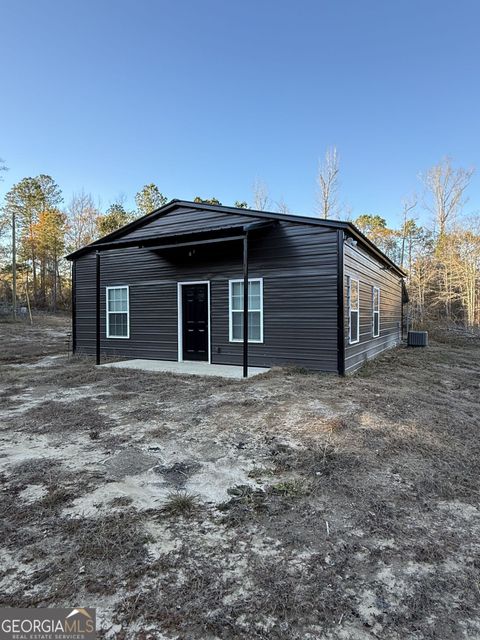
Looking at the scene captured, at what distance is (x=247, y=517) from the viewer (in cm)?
232

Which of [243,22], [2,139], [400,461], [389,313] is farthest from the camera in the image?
[2,139]

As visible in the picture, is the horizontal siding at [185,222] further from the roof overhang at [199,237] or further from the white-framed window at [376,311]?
the white-framed window at [376,311]

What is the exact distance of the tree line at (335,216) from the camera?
73.7 feet

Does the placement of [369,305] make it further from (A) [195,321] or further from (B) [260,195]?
(B) [260,195]

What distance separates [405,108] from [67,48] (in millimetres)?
13938

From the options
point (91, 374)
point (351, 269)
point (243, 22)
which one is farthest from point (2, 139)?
point (351, 269)

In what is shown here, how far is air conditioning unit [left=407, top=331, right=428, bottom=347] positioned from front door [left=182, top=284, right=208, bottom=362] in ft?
34.9

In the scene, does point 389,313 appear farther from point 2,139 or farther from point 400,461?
point 2,139

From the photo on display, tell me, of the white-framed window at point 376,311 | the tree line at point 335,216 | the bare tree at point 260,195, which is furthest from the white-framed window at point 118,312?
the bare tree at point 260,195

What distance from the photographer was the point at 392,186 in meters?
25.2

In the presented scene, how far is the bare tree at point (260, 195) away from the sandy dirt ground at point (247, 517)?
21.9m

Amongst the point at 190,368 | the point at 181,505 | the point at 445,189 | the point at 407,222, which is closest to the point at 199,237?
the point at 190,368

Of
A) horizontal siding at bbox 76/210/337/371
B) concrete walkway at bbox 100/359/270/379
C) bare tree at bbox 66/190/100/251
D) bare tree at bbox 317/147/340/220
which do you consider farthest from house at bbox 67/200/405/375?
bare tree at bbox 66/190/100/251

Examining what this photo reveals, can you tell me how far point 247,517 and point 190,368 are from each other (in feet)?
20.2
